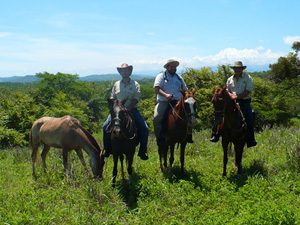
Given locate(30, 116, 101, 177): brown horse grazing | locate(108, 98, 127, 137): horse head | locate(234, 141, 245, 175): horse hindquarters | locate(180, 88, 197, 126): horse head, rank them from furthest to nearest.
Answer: locate(234, 141, 245, 175): horse hindquarters < locate(30, 116, 101, 177): brown horse grazing < locate(180, 88, 197, 126): horse head < locate(108, 98, 127, 137): horse head

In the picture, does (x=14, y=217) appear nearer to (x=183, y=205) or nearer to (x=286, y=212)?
(x=183, y=205)

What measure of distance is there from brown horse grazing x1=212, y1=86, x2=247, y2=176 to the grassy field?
0.90 meters

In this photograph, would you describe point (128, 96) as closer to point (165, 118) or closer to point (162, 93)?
point (162, 93)

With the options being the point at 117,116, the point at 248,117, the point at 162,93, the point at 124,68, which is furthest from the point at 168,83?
the point at 248,117

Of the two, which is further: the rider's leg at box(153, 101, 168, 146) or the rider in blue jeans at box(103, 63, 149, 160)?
the rider's leg at box(153, 101, 168, 146)

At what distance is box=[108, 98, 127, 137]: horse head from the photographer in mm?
5281

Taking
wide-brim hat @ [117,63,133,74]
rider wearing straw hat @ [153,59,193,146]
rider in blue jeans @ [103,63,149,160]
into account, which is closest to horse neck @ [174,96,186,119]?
rider wearing straw hat @ [153,59,193,146]

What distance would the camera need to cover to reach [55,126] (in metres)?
6.79

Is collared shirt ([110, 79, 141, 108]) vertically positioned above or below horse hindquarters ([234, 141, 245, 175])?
above

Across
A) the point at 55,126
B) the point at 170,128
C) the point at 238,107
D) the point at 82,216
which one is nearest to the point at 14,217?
the point at 82,216

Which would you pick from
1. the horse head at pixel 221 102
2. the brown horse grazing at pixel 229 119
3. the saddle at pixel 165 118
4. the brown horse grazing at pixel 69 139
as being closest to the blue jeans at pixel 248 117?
the brown horse grazing at pixel 229 119

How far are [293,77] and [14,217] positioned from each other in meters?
26.7

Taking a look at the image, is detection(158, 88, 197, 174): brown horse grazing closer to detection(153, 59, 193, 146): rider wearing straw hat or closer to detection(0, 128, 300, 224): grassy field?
detection(153, 59, 193, 146): rider wearing straw hat

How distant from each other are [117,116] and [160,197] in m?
2.10
